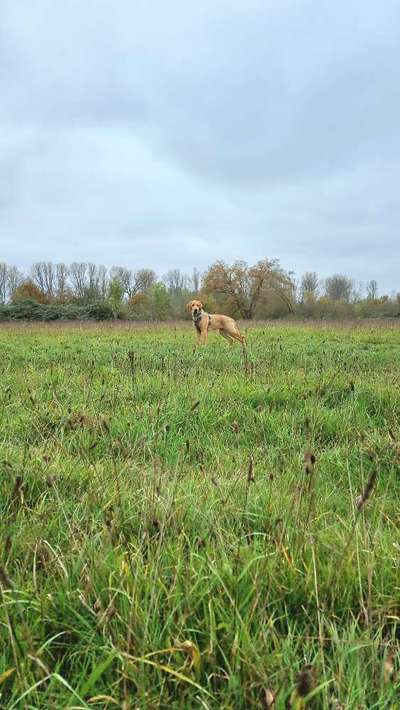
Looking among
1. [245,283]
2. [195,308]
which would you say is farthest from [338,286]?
[195,308]

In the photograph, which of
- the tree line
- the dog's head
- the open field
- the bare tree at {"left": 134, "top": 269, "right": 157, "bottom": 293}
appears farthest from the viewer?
the bare tree at {"left": 134, "top": 269, "right": 157, "bottom": 293}

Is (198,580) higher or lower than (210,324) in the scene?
lower

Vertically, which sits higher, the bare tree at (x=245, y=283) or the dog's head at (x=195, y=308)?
the bare tree at (x=245, y=283)

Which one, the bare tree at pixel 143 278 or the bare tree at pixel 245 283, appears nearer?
the bare tree at pixel 245 283

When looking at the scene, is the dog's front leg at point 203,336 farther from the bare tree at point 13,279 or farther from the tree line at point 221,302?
the bare tree at point 13,279

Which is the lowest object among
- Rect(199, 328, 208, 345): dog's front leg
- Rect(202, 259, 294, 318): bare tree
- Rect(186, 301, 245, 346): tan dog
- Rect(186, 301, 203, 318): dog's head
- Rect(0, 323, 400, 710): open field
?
Rect(0, 323, 400, 710): open field

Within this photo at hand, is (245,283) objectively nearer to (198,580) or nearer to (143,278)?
(143,278)

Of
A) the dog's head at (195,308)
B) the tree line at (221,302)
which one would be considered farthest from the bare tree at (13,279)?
the dog's head at (195,308)

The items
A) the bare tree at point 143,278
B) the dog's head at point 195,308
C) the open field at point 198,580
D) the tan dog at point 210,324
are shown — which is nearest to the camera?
the open field at point 198,580

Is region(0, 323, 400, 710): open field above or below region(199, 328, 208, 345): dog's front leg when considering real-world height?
below

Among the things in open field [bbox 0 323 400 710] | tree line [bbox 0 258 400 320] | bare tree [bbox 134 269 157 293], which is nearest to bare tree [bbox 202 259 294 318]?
tree line [bbox 0 258 400 320]

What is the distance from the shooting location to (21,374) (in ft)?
18.0

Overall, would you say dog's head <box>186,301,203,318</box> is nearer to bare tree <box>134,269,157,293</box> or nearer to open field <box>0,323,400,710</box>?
open field <box>0,323,400,710</box>

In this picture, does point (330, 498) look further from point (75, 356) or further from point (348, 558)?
point (75, 356)
